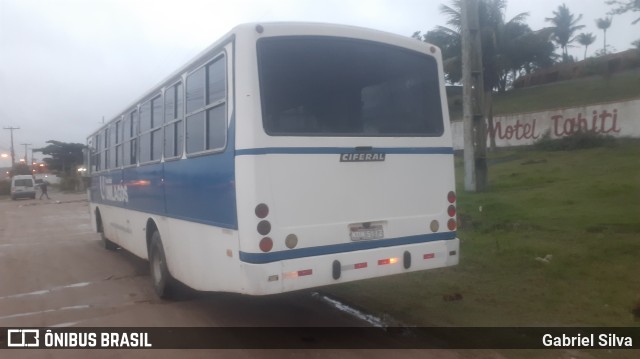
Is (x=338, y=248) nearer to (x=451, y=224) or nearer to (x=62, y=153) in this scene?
(x=451, y=224)

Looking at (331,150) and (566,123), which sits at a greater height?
(566,123)

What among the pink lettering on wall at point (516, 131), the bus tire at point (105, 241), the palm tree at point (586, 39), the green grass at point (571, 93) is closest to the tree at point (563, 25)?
the palm tree at point (586, 39)

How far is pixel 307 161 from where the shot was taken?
20.3ft

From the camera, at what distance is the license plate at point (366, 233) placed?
6426mm

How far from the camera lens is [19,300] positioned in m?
9.09

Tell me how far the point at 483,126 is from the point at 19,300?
12.4 m

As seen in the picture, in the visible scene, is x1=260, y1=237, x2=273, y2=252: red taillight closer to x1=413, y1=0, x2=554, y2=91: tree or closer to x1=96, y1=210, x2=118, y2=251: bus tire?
x1=96, y1=210, x2=118, y2=251: bus tire

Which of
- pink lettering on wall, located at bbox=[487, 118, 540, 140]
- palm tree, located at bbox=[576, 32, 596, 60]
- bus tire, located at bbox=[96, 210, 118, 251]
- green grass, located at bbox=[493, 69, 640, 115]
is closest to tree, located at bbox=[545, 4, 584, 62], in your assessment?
palm tree, located at bbox=[576, 32, 596, 60]

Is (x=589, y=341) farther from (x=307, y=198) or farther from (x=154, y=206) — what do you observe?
(x=154, y=206)

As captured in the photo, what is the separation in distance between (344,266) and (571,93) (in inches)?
1548

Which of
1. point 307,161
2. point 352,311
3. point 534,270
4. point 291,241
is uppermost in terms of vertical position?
point 307,161

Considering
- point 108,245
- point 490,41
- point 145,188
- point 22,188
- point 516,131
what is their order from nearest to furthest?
point 145,188
point 108,245
point 516,131
point 490,41
point 22,188

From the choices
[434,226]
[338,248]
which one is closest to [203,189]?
[338,248]

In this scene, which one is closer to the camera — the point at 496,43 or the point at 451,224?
the point at 451,224
